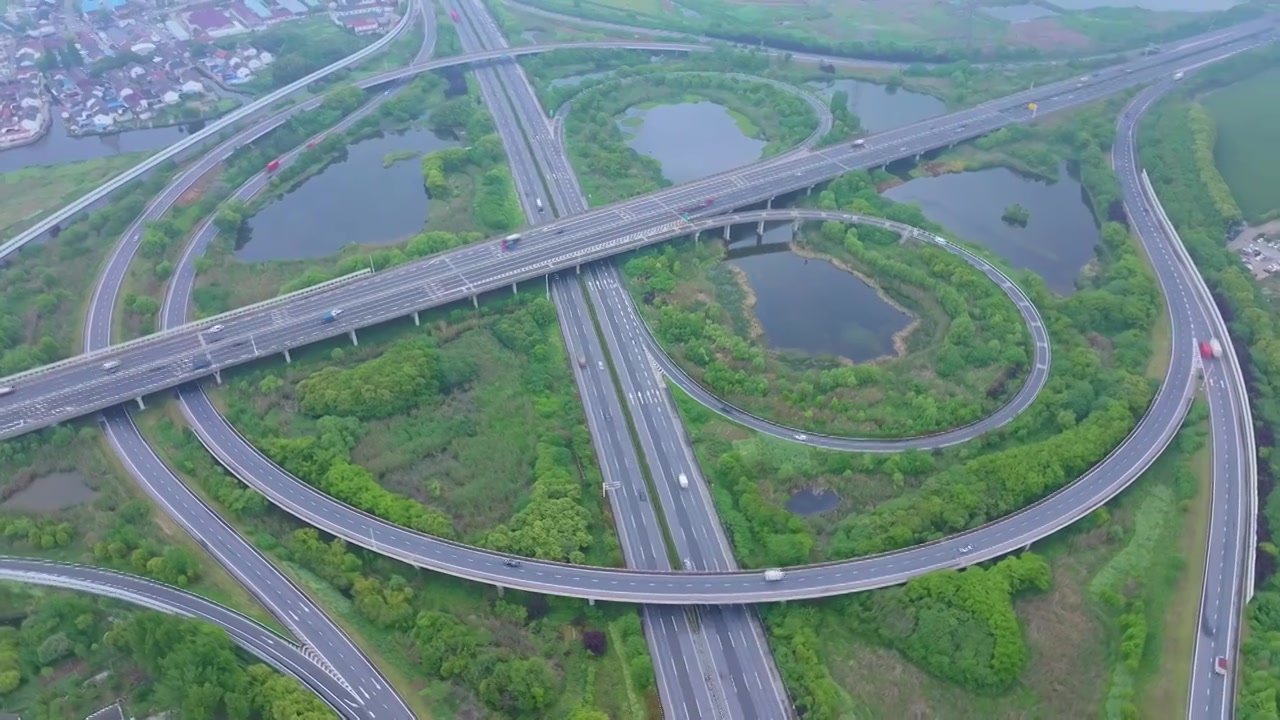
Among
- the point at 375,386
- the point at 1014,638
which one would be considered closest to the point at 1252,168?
the point at 1014,638

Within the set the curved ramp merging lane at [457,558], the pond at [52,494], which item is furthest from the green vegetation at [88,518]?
the curved ramp merging lane at [457,558]

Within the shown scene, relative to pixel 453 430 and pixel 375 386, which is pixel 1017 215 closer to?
pixel 453 430

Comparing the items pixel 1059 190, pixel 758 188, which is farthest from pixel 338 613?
pixel 1059 190

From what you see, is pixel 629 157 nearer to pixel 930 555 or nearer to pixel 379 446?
pixel 379 446

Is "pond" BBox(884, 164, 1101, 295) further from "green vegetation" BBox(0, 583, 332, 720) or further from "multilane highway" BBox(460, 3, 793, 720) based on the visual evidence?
"green vegetation" BBox(0, 583, 332, 720)

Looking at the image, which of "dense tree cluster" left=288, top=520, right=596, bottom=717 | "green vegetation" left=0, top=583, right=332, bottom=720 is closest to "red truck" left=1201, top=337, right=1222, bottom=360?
"dense tree cluster" left=288, top=520, right=596, bottom=717

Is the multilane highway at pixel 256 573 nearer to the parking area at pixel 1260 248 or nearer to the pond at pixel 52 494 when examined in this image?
the pond at pixel 52 494

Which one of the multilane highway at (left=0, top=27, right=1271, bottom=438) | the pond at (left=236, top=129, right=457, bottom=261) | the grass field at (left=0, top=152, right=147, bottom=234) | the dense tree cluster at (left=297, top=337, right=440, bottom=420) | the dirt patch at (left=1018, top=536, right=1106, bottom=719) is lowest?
the dirt patch at (left=1018, top=536, right=1106, bottom=719)
